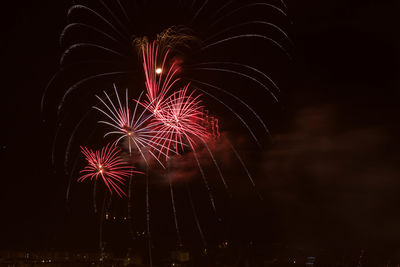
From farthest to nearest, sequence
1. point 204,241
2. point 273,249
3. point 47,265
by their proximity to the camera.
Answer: point 204,241 < point 273,249 < point 47,265

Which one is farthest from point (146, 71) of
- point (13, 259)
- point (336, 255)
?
point (336, 255)

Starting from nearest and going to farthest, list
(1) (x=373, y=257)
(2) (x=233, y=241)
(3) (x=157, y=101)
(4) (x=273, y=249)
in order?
(3) (x=157, y=101)
(1) (x=373, y=257)
(4) (x=273, y=249)
(2) (x=233, y=241)

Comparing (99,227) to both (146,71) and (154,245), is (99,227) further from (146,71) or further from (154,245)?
(146,71)

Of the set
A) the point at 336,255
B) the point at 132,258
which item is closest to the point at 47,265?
the point at 132,258

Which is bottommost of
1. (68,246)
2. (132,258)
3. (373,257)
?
(373,257)

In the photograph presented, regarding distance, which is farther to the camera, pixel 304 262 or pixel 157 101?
pixel 304 262

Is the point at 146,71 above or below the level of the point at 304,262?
above

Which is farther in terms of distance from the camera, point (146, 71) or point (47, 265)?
point (47, 265)

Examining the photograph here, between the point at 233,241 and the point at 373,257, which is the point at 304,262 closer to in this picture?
the point at 373,257

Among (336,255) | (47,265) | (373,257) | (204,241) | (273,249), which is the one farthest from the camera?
(204,241)
